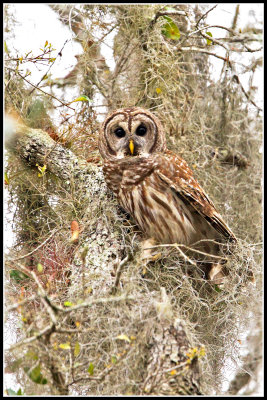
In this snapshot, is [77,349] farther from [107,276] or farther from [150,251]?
[150,251]

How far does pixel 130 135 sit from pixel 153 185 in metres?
0.35

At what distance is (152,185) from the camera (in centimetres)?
294

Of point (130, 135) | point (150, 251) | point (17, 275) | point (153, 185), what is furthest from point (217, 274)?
point (17, 275)

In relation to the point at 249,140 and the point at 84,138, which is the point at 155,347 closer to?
the point at 84,138

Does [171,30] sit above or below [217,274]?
above

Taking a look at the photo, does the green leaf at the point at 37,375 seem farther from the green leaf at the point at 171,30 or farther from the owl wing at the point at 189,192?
the green leaf at the point at 171,30

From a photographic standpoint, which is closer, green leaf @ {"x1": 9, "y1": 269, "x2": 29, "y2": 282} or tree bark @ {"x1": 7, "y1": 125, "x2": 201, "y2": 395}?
tree bark @ {"x1": 7, "y1": 125, "x2": 201, "y2": 395}

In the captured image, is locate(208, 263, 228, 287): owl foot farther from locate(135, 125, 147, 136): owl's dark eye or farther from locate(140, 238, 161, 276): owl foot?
locate(135, 125, 147, 136): owl's dark eye

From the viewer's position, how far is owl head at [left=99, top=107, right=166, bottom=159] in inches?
117

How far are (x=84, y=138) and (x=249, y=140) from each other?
1.55 meters

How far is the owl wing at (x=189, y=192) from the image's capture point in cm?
290

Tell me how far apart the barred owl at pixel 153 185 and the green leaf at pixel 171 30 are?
68 centimetres

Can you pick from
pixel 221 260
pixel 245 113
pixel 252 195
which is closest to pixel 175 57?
pixel 245 113

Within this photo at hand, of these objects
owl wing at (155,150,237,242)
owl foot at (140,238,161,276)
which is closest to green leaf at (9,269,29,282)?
owl foot at (140,238,161,276)
